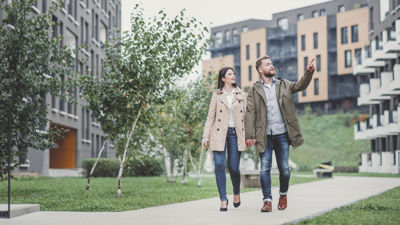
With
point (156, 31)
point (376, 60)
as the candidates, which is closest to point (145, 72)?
point (156, 31)

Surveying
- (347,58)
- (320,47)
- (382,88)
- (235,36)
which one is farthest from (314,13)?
(382,88)

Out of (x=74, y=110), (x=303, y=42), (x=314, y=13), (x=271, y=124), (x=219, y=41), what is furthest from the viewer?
(x=219, y=41)

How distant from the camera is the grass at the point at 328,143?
59.0 meters

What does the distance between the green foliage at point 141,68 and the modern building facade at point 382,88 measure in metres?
29.1

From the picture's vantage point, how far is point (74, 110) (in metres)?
40.7

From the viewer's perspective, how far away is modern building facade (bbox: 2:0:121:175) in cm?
3347

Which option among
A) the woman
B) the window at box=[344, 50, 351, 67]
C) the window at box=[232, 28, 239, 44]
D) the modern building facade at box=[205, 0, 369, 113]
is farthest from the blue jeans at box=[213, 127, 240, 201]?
the window at box=[232, 28, 239, 44]

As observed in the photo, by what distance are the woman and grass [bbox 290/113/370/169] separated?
4642 cm

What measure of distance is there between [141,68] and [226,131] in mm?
5510

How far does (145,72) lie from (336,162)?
44.9 m

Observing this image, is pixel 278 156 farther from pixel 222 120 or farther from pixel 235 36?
pixel 235 36

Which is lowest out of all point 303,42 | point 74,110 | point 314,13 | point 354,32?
point 74,110

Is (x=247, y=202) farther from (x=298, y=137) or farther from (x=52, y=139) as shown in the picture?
(x=52, y=139)

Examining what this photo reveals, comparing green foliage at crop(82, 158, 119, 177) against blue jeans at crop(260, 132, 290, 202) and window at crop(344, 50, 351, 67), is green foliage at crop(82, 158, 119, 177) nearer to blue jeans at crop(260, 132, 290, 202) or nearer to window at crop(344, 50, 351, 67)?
blue jeans at crop(260, 132, 290, 202)
